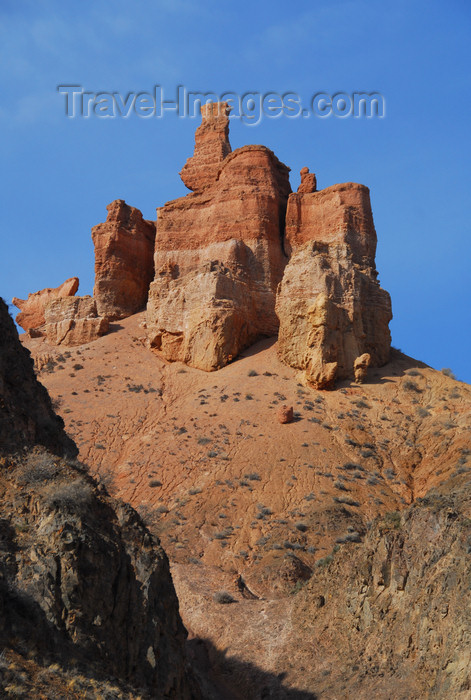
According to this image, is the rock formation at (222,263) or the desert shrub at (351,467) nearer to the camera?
the desert shrub at (351,467)

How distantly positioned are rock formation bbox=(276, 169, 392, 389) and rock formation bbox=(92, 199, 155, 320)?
42.0 ft

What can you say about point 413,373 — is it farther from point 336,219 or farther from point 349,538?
point 349,538

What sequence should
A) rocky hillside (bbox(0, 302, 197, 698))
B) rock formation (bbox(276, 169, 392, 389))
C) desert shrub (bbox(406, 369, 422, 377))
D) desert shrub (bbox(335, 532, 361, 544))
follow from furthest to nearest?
1. desert shrub (bbox(406, 369, 422, 377))
2. rock formation (bbox(276, 169, 392, 389))
3. desert shrub (bbox(335, 532, 361, 544))
4. rocky hillside (bbox(0, 302, 197, 698))

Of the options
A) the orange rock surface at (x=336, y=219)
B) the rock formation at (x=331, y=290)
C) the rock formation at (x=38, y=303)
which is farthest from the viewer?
the rock formation at (x=38, y=303)

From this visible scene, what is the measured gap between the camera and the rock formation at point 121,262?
5434cm

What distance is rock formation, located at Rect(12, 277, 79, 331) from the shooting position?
194 feet

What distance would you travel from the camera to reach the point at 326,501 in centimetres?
3244

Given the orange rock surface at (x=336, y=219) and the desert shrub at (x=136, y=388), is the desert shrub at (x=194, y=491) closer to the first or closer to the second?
the desert shrub at (x=136, y=388)

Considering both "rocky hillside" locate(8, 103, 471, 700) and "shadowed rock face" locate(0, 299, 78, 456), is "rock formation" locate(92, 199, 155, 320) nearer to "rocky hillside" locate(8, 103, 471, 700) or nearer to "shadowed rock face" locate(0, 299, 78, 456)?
"rocky hillside" locate(8, 103, 471, 700)

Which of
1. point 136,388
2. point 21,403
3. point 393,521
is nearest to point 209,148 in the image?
point 136,388

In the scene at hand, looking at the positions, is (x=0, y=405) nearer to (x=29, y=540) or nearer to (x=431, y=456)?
(x=29, y=540)

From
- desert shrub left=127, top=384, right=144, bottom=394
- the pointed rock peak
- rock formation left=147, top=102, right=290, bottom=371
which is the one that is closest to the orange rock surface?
rock formation left=147, top=102, right=290, bottom=371

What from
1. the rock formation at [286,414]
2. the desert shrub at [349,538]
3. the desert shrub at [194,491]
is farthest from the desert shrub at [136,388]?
the desert shrub at [349,538]

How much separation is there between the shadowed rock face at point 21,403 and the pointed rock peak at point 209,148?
39733 millimetres
